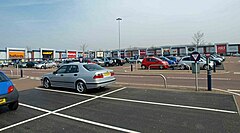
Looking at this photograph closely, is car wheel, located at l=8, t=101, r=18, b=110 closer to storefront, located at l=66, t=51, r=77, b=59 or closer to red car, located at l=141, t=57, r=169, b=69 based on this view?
red car, located at l=141, t=57, r=169, b=69

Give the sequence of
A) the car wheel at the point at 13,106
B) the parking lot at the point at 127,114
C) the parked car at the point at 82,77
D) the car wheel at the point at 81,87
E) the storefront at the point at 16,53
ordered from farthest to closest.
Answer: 1. the storefront at the point at 16,53
2. the car wheel at the point at 81,87
3. the parked car at the point at 82,77
4. the car wheel at the point at 13,106
5. the parking lot at the point at 127,114

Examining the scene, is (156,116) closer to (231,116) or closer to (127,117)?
(127,117)

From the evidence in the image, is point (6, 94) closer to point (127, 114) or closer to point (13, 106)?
point (13, 106)

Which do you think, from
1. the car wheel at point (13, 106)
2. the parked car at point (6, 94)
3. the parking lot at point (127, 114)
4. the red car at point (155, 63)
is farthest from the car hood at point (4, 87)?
the red car at point (155, 63)

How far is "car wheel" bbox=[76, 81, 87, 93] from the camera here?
916 cm

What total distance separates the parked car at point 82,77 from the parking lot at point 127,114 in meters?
0.96

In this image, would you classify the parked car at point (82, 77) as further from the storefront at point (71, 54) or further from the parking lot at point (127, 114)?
the storefront at point (71, 54)

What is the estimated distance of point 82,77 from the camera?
9156mm

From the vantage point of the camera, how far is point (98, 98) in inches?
317

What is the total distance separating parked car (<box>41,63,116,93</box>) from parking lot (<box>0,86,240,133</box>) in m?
0.96

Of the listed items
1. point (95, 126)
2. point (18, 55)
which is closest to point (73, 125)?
point (95, 126)

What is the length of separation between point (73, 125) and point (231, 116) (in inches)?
169

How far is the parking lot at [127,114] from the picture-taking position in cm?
473

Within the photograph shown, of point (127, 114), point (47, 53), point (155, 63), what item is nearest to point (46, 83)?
point (127, 114)
